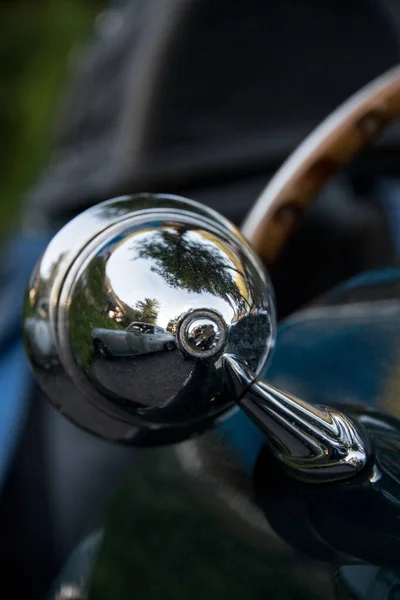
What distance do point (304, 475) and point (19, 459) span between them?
895 millimetres

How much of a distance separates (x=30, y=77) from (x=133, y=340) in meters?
7.09

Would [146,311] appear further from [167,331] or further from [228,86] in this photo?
[228,86]

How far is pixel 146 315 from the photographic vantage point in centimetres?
46

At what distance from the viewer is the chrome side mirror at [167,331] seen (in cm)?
46

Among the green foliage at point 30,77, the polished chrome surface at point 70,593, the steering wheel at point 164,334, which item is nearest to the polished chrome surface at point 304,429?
the steering wheel at point 164,334

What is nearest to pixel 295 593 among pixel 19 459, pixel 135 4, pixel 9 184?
pixel 19 459

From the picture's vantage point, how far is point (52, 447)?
1.41 m

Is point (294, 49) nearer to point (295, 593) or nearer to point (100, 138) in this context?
point (100, 138)

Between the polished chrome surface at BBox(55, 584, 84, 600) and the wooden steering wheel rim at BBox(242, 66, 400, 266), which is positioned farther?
the wooden steering wheel rim at BBox(242, 66, 400, 266)

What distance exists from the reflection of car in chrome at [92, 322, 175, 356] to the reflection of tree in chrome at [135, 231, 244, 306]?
32mm

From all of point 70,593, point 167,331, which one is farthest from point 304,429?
point 70,593

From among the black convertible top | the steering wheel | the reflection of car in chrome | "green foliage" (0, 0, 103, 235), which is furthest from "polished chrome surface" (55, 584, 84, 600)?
"green foliage" (0, 0, 103, 235)

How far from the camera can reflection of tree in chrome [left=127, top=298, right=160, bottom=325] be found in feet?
1.51

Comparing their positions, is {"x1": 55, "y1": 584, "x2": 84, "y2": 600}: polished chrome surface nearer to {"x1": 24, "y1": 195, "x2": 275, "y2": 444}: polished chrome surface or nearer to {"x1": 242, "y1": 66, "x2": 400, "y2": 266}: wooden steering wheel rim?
{"x1": 24, "y1": 195, "x2": 275, "y2": 444}: polished chrome surface
